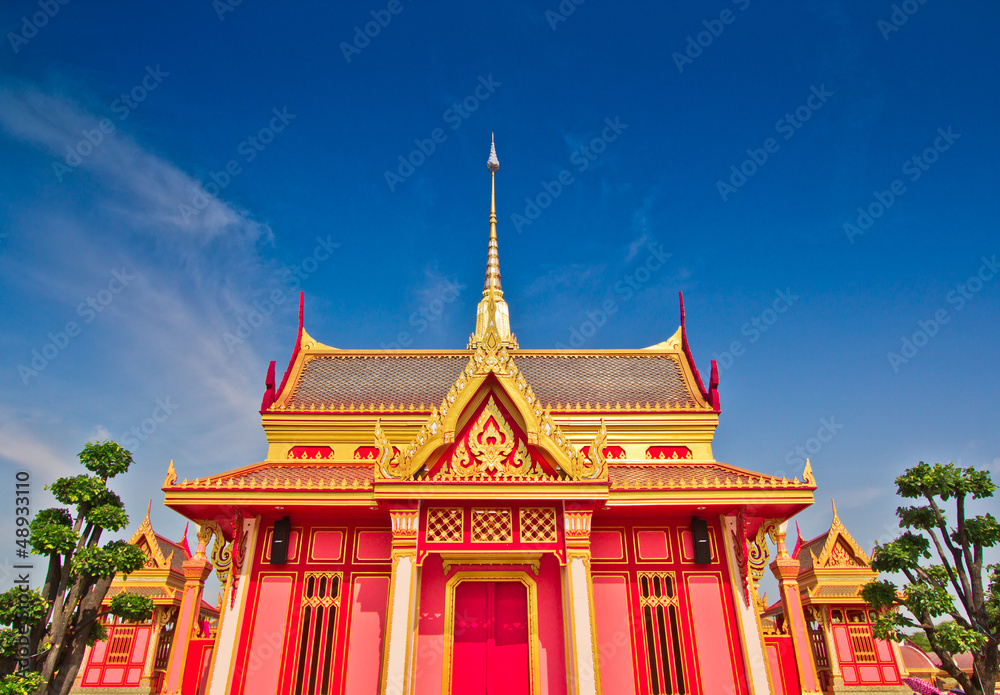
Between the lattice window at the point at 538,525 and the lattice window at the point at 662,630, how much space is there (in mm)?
2498

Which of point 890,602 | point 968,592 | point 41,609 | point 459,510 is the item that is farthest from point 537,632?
point 41,609

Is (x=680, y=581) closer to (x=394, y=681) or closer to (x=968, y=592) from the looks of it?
(x=968, y=592)

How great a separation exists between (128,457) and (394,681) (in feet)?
21.4

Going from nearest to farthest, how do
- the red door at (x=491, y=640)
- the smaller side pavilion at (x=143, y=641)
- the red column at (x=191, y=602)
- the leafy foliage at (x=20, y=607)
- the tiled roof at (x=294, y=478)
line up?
1. the leafy foliage at (x=20, y=607)
2. the red door at (x=491, y=640)
3. the tiled roof at (x=294, y=478)
4. the red column at (x=191, y=602)
5. the smaller side pavilion at (x=143, y=641)

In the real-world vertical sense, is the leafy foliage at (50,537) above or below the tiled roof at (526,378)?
below

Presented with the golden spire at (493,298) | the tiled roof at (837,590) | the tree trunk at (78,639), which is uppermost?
the golden spire at (493,298)

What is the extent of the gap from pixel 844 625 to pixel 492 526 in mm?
18129

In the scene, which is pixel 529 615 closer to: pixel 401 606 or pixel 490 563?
pixel 490 563

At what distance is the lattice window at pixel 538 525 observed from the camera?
11766 mm

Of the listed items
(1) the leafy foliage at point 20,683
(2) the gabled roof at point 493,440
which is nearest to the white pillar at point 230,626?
(1) the leafy foliage at point 20,683

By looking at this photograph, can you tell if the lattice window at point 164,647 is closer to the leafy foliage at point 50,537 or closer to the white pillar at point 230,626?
the white pillar at point 230,626

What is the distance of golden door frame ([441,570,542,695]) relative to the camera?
11.9 m

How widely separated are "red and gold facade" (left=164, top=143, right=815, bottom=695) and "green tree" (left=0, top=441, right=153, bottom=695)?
125cm

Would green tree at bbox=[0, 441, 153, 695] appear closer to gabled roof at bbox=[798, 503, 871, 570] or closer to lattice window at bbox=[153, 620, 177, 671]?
lattice window at bbox=[153, 620, 177, 671]
